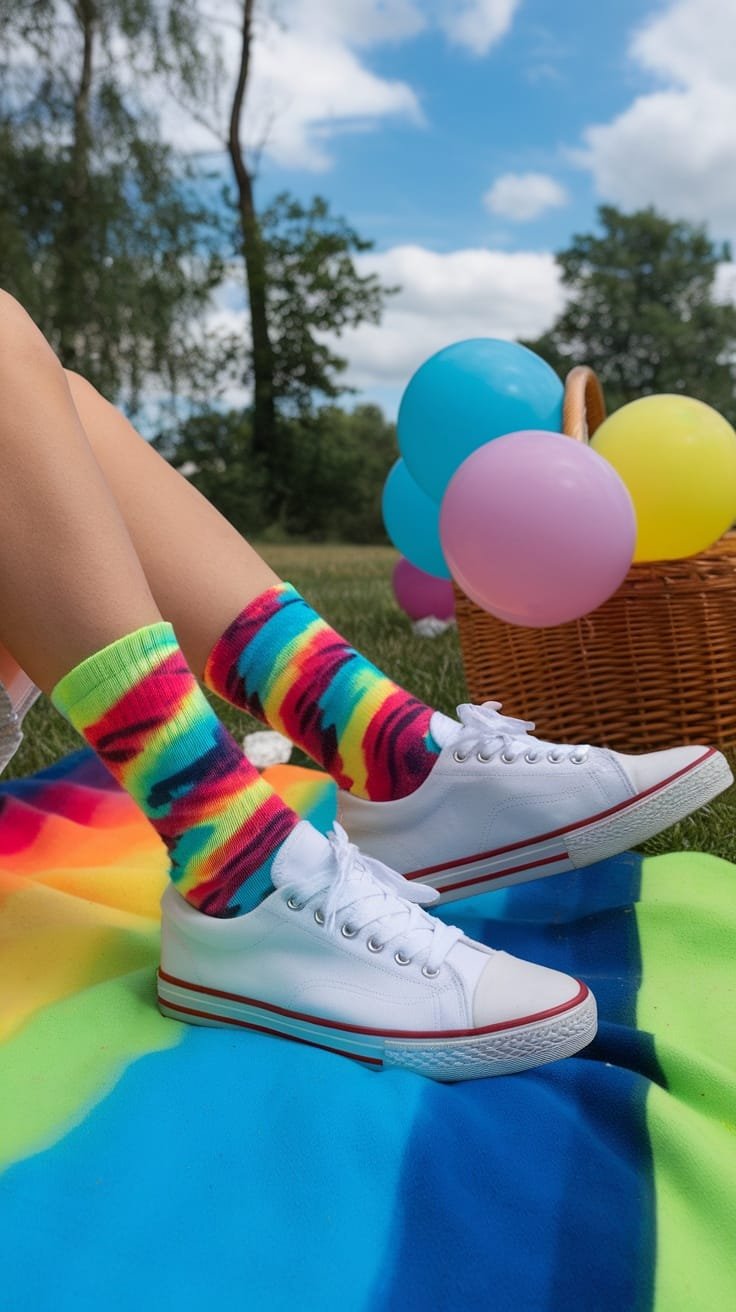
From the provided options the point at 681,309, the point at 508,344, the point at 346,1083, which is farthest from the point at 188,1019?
the point at 681,309

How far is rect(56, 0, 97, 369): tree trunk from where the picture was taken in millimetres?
8266

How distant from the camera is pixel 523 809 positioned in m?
1.04

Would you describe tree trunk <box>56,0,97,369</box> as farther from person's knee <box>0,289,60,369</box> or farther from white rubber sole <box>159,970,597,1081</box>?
white rubber sole <box>159,970,597,1081</box>

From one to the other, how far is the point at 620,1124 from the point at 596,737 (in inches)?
33.8

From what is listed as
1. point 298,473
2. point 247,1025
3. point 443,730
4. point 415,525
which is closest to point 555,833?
point 443,730

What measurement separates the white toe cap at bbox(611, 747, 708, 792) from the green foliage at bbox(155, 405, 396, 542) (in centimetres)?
1012

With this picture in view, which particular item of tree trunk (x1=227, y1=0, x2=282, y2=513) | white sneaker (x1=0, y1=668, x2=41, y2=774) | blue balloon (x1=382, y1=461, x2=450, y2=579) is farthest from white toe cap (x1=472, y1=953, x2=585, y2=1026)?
tree trunk (x1=227, y1=0, x2=282, y2=513)

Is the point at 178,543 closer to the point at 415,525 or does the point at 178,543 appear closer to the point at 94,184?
the point at 415,525

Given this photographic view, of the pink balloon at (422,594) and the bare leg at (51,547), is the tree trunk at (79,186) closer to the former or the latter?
the pink balloon at (422,594)

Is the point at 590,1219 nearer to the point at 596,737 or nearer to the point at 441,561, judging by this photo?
the point at 596,737

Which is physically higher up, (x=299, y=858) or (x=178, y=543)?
(x=178, y=543)

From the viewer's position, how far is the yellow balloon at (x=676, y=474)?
4.85 ft

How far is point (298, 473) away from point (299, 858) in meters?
11.8

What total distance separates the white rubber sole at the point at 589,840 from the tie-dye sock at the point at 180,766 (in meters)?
0.29
